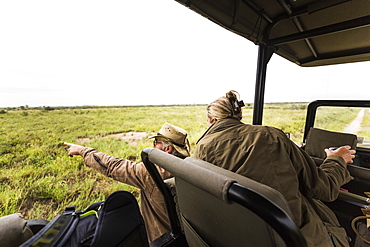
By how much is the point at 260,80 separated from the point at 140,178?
6.19 feet

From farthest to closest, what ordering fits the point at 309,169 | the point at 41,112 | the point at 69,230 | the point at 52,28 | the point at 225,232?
1. the point at 41,112
2. the point at 52,28
3. the point at 309,169
4. the point at 69,230
5. the point at 225,232

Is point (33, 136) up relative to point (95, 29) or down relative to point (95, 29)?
down

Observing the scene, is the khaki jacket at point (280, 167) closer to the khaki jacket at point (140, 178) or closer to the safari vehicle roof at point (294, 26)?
the khaki jacket at point (140, 178)

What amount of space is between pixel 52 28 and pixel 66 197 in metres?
1.25

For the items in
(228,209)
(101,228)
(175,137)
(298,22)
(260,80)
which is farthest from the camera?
(260,80)

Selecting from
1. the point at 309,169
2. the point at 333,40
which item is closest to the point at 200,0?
the point at 309,169

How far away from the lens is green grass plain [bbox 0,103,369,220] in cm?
118

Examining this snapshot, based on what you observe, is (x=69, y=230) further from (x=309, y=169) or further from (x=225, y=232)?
(x=309, y=169)

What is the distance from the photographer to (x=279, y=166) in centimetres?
81

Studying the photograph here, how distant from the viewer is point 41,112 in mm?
1400

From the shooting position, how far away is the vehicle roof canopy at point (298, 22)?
4.49ft

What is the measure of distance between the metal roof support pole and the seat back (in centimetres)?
198

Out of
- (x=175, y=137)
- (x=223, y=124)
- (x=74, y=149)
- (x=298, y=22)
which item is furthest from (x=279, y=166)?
(x=298, y=22)

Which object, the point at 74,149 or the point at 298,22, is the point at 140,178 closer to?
the point at 74,149
